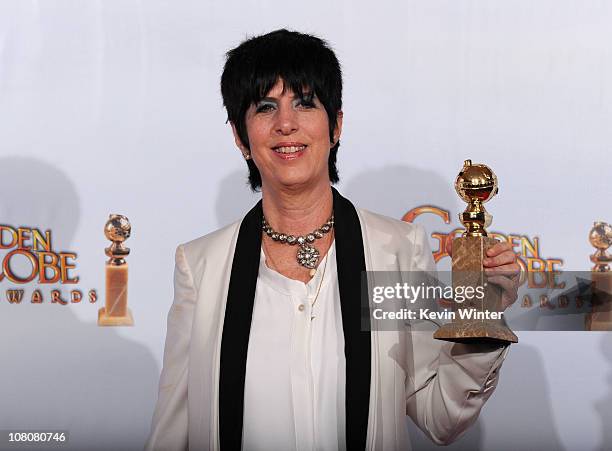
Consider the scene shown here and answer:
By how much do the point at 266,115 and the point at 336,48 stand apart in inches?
27.1

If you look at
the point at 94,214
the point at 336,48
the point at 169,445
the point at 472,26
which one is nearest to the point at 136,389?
the point at 94,214

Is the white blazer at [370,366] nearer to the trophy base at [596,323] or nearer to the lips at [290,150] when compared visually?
the lips at [290,150]

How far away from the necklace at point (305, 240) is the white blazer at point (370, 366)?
0.12 ft

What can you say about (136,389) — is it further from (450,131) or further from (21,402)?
(450,131)

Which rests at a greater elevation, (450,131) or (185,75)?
(185,75)

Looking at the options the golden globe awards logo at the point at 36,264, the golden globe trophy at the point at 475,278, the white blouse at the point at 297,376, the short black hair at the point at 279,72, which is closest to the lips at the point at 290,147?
the short black hair at the point at 279,72

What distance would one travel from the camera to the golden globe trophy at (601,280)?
8.50 feet

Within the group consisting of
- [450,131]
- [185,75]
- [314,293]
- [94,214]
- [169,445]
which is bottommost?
[169,445]

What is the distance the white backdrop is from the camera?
2645mm

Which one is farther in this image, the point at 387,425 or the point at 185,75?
the point at 185,75

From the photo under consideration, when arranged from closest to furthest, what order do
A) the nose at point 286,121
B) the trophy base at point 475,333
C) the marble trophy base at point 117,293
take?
the trophy base at point 475,333 → the nose at point 286,121 → the marble trophy base at point 117,293

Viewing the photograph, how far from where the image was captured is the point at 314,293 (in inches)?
78.8

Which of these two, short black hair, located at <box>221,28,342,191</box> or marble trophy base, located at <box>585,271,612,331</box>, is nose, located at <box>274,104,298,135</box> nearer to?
short black hair, located at <box>221,28,342,191</box>

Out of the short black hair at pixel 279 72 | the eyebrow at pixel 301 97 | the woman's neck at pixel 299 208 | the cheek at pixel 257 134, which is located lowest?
the woman's neck at pixel 299 208
